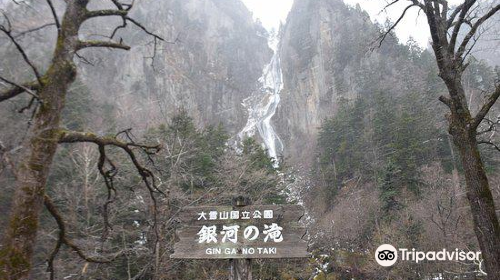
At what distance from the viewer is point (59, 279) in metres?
9.67

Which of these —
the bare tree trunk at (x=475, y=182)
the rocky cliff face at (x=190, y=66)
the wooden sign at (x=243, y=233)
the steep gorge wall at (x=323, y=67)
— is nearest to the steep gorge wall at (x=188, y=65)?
the rocky cliff face at (x=190, y=66)

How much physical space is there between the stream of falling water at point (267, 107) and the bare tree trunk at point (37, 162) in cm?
4129

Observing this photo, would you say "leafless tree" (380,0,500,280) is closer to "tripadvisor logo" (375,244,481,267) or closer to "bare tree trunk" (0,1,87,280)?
"bare tree trunk" (0,1,87,280)

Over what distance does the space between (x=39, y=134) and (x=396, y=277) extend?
58.8ft

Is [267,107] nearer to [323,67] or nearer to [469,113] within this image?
[323,67]

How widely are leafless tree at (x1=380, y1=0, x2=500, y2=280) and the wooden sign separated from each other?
1.97 meters

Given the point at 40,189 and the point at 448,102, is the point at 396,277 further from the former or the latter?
the point at 40,189

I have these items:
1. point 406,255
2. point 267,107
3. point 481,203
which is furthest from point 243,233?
point 267,107

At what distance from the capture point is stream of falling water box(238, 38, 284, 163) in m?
49.8

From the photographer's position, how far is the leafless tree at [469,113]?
3959mm

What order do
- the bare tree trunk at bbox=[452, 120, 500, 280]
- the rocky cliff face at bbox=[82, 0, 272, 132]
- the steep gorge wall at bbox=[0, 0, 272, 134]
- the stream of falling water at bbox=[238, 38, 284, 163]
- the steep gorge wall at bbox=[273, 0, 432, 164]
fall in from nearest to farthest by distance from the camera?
the bare tree trunk at bbox=[452, 120, 500, 280] < the steep gorge wall at bbox=[273, 0, 432, 164] < the steep gorge wall at bbox=[0, 0, 272, 134] < the rocky cliff face at bbox=[82, 0, 272, 132] < the stream of falling water at bbox=[238, 38, 284, 163]

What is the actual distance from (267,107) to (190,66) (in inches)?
554

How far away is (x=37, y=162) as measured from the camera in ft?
8.30

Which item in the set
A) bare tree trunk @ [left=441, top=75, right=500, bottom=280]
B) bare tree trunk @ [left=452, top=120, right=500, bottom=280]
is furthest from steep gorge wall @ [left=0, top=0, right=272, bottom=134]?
bare tree trunk @ [left=452, top=120, right=500, bottom=280]
